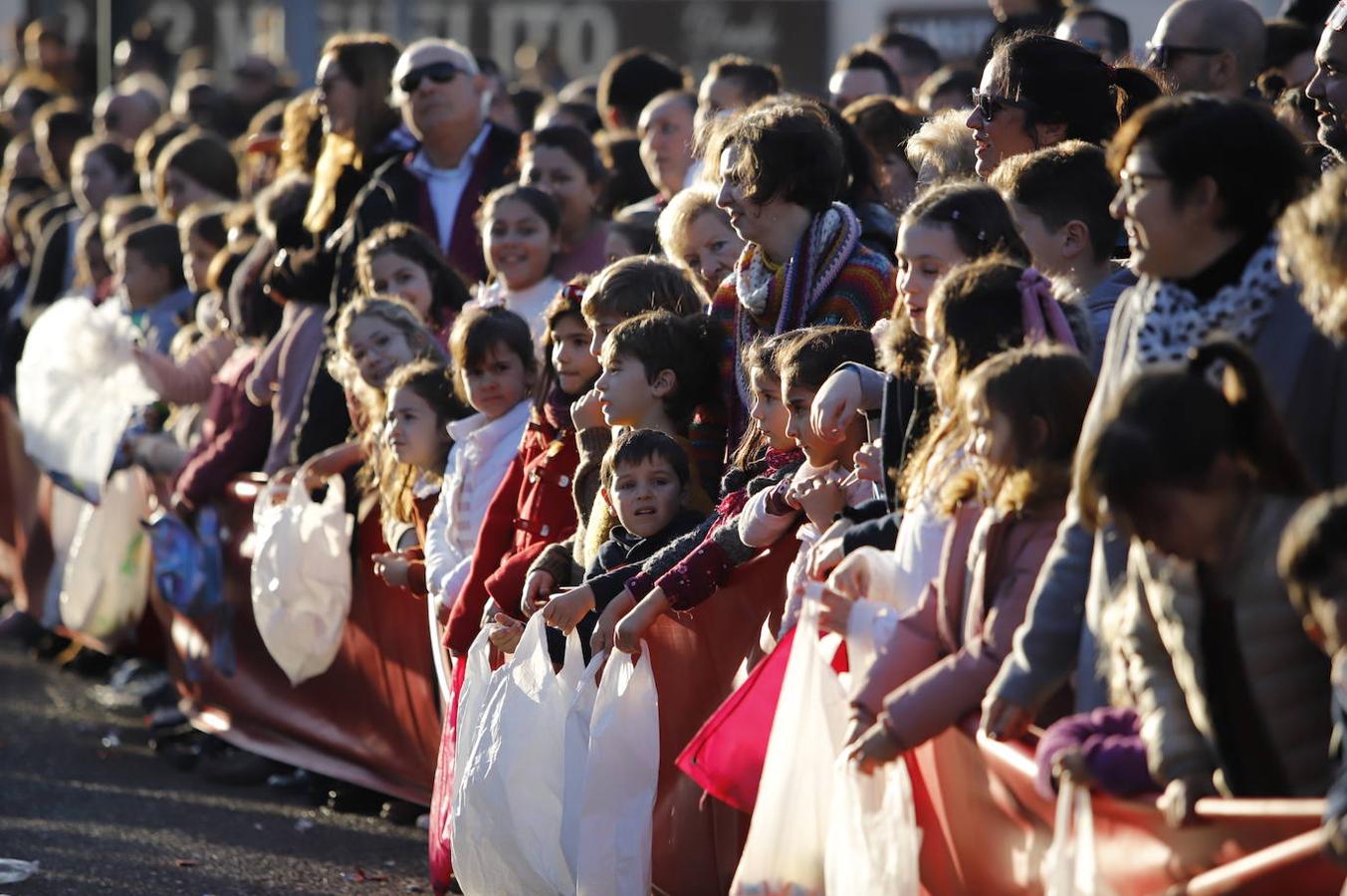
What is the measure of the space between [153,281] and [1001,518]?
666 centimetres

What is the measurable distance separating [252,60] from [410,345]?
8.41m

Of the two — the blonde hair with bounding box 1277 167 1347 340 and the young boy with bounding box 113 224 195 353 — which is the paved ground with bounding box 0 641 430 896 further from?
the blonde hair with bounding box 1277 167 1347 340

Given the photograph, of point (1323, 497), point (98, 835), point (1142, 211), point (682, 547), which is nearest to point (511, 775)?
point (682, 547)

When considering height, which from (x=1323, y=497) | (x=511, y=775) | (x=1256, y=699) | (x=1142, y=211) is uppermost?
(x=1142, y=211)

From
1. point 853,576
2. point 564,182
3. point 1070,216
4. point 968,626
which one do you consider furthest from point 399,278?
point 968,626

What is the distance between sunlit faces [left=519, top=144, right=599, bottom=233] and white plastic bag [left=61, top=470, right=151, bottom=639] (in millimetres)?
2342

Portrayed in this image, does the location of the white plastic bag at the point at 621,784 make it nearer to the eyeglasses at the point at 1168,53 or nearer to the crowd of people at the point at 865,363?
the crowd of people at the point at 865,363

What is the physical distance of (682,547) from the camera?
5.39 m

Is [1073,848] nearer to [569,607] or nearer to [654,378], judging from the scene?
[569,607]

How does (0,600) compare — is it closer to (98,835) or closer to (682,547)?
(98,835)

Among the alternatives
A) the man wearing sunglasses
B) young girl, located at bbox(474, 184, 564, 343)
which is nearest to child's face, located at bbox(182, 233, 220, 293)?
the man wearing sunglasses

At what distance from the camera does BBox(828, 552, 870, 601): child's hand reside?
4383 millimetres

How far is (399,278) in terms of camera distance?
304 inches

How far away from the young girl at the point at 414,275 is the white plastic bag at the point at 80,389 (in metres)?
1.83
